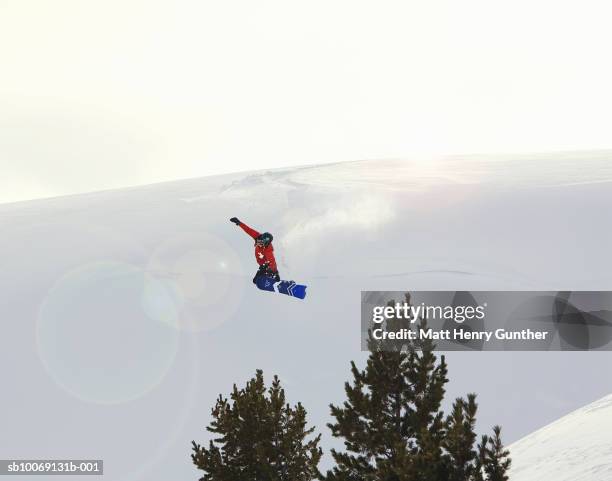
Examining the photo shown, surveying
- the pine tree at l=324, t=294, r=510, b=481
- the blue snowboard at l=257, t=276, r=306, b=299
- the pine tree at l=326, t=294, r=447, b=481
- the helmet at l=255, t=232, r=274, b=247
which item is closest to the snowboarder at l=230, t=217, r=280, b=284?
the helmet at l=255, t=232, r=274, b=247

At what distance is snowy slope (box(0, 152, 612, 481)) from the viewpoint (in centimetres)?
5041

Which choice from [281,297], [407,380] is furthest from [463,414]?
[281,297]

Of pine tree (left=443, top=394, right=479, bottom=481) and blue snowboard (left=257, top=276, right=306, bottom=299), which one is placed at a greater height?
blue snowboard (left=257, top=276, right=306, bottom=299)

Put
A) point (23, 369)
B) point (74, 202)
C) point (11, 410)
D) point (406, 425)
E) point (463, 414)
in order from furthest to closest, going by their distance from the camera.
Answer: point (74, 202) < point (23, 369) < point (11, 410) < point (406, 425) < point (463, 414)

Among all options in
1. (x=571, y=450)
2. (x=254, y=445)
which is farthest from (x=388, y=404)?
(x=571, y=450)

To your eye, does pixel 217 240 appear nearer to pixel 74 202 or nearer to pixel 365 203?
pixel 365 203

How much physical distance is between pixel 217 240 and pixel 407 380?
60364mm

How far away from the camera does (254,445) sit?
41.0 feet

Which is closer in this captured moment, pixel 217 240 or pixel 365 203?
pixel 217 240

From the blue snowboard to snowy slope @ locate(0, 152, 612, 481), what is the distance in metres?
31.6

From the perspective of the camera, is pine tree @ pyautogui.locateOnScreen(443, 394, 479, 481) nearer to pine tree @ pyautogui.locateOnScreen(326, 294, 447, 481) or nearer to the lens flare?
pine tree @ pyautogui.locateOnScreen(326, 294, 447, 481)

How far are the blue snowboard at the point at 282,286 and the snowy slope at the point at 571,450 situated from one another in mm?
11431

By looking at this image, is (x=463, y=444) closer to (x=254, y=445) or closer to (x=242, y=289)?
(x=254, y=445)

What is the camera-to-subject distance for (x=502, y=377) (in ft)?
174
